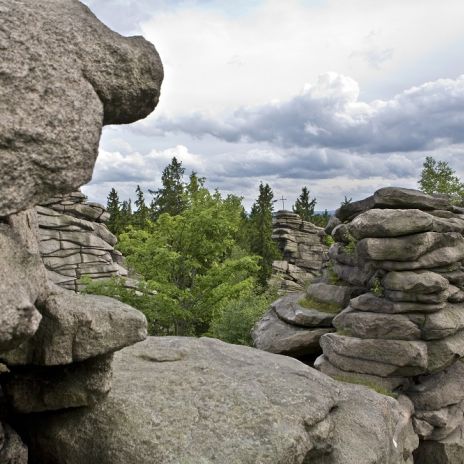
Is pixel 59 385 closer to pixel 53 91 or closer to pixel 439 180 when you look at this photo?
pixel 53 91

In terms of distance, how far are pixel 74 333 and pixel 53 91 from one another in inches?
110

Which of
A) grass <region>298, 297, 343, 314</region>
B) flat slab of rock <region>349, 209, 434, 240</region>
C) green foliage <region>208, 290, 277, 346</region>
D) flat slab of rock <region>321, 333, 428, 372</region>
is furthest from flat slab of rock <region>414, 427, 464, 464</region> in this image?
green foliage <region>208, 290, 277, 346</region>

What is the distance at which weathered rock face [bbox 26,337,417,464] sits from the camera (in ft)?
22.1

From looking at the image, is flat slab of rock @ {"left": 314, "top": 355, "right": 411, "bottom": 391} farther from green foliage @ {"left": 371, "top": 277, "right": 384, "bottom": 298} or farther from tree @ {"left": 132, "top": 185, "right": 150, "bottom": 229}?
tree @ {"left": 132, "top": 185, "right": 150, "bottom": 229}

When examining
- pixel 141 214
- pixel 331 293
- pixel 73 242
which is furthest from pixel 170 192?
pixel 331 293

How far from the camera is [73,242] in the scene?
3700 centimetres

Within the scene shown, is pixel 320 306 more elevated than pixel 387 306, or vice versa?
pixel 387 306

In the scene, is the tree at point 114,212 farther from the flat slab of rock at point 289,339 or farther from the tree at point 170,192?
the flat slab of rock at point 289,339

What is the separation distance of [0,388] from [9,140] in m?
4.35

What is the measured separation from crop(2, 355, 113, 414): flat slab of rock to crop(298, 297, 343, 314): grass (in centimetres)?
1377

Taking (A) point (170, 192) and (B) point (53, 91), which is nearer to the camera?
(B) point (53, 91)

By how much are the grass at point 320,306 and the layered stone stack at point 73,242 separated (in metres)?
20.4

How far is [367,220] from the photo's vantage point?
1661 cm

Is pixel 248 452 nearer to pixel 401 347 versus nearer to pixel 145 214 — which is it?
pixel 401 347
